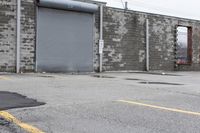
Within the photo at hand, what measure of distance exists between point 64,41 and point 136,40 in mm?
6353

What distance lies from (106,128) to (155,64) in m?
24.1

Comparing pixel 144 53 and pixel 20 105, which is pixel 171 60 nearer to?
pixel 144 53

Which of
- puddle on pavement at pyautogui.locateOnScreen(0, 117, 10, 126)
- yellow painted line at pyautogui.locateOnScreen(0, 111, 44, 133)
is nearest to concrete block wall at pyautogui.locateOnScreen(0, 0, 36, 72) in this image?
yellow painted line at pyautogui.locateOnScreen(0, 111, 44, 133)

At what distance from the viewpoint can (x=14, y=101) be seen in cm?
1099

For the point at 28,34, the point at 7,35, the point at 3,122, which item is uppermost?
the point at 28,34

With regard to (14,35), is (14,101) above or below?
below

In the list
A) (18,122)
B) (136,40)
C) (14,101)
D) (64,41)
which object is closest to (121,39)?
(136,40)

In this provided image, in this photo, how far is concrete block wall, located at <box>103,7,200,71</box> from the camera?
28375 millimetres

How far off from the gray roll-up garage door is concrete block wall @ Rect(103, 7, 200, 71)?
1594mm

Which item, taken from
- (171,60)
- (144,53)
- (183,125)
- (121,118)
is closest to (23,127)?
(121,118)

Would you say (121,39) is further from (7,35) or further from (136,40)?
(7,35)

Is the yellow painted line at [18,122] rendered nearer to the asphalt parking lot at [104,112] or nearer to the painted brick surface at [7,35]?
the asphalt parking lot at [104,112]

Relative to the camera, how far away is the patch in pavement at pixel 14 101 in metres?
10.2

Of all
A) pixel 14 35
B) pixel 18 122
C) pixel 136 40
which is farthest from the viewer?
pixel 136 40
